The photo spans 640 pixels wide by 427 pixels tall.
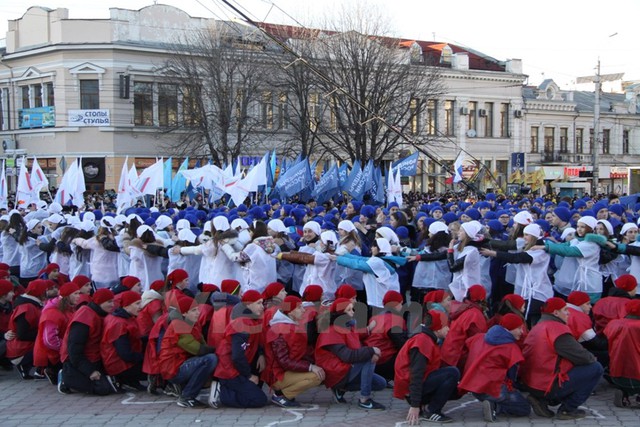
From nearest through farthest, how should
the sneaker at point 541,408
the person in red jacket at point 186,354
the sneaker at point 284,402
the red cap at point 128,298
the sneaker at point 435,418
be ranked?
the sneaker at point 435,418
the sneaker at point 541,408
the person in red jacket at point 186,354
the sneaker at point 284,402
the red cap at point 128,298

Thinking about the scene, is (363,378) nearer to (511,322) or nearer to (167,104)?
(511,322)

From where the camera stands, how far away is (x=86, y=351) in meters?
8.46

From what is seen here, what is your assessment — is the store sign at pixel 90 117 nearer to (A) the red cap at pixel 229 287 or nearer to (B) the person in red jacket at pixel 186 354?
(A) the red cap at pixel 229 287

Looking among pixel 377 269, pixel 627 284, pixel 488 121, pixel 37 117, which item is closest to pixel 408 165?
pixel 377 269

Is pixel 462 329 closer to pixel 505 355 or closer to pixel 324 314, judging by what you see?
pixel 505 355

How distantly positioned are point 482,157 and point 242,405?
4295 centimetres

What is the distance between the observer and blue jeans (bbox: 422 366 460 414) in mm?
7338

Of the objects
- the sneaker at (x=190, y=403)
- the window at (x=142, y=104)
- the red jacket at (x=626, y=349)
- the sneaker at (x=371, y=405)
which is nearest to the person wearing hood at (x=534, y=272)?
the red jacket at (x=626, y=349)

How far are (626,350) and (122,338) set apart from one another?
16.6 ft

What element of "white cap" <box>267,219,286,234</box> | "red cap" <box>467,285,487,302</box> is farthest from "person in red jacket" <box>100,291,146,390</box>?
"red cap" <box>467,285,487,302</box>

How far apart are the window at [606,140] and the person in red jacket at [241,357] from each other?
5300cm

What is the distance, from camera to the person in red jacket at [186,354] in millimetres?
7938

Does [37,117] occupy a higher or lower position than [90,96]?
lower

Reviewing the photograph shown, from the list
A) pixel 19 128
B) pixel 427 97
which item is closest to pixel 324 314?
pixel 427 97
